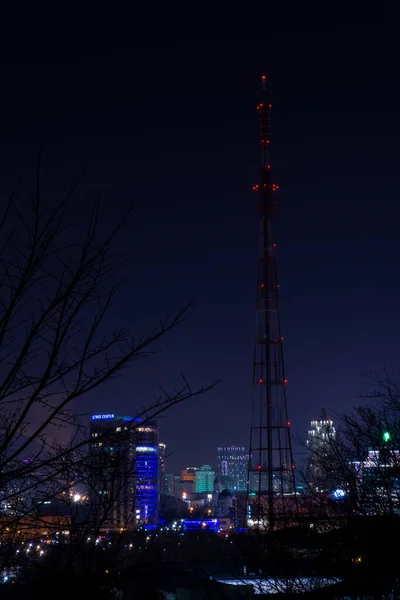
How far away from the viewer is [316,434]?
1149cm

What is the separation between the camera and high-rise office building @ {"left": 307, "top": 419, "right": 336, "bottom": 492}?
10094 mm

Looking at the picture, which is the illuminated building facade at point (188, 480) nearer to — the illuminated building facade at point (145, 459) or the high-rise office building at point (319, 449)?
the illuminated building facade at point (145, 459)

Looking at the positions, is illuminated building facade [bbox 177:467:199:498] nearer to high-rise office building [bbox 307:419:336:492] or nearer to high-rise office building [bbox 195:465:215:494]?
high-rise office building [bbox 195:465:215:494]

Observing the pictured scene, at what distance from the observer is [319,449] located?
10492 millimetres

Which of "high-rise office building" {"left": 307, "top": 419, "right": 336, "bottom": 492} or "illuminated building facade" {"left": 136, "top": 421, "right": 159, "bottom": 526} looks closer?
"illuminated building facade" {"left": 136, "top": 421, "right": 159, "bottom": 526}

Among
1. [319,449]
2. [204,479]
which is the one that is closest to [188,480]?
[204,479]

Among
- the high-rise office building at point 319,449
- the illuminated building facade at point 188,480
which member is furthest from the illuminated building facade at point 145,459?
the illuminated building facade at point 188,480

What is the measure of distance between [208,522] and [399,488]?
5650cm

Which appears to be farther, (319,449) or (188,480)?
(188,480)

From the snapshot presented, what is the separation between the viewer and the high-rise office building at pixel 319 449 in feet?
33.1

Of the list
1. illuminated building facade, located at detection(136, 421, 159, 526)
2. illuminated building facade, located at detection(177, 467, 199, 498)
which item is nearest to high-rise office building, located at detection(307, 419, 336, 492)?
illuminated building facade, located at detection(136, 421, 159, 526)

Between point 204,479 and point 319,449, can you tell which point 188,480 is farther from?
point 319,449

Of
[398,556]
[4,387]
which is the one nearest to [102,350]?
[4,387]

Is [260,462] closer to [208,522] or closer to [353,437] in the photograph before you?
[353,437]
